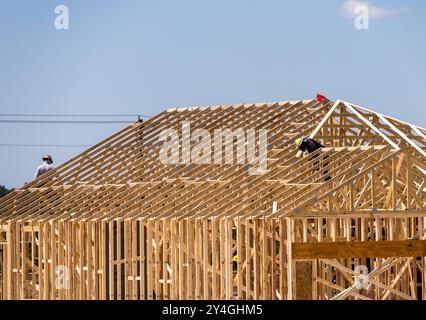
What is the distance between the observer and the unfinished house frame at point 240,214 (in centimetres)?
2416

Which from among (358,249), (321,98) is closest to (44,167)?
(321,98)

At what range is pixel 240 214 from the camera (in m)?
24.5

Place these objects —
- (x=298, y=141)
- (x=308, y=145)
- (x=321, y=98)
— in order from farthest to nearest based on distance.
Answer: (x=321, y=98)
(x=298, y=141)
(x=308, y=145)

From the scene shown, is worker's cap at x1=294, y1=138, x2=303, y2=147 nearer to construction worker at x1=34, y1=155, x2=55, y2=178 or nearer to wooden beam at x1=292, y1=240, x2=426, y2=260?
wooden beam at x1=292, y1=240, x2=426, y2=260

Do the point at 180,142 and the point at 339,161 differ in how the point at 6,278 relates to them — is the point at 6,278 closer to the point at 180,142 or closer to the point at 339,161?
the point at 180,142

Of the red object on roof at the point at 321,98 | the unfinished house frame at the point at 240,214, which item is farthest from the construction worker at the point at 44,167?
the red object on roof at the point at 321,98

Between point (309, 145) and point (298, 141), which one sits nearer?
point (309, 145)

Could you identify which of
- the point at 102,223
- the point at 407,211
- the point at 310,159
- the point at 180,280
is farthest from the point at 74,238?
the point at 407,211

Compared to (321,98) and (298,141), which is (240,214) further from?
(321,98)

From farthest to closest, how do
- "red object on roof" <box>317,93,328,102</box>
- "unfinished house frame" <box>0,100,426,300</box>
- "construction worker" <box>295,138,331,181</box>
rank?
"red object on roof" <box>317,93,328,102</box> → "construction worker" <box>295,138,331,181</box> → "unfinished house frame" <box>0,100,426,300</box>

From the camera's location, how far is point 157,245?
1030 inches

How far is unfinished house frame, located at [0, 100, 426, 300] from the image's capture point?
79.3 ft

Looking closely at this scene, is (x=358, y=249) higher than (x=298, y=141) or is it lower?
lower

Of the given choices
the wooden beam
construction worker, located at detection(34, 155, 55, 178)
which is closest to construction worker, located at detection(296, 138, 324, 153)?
the wooden beam
